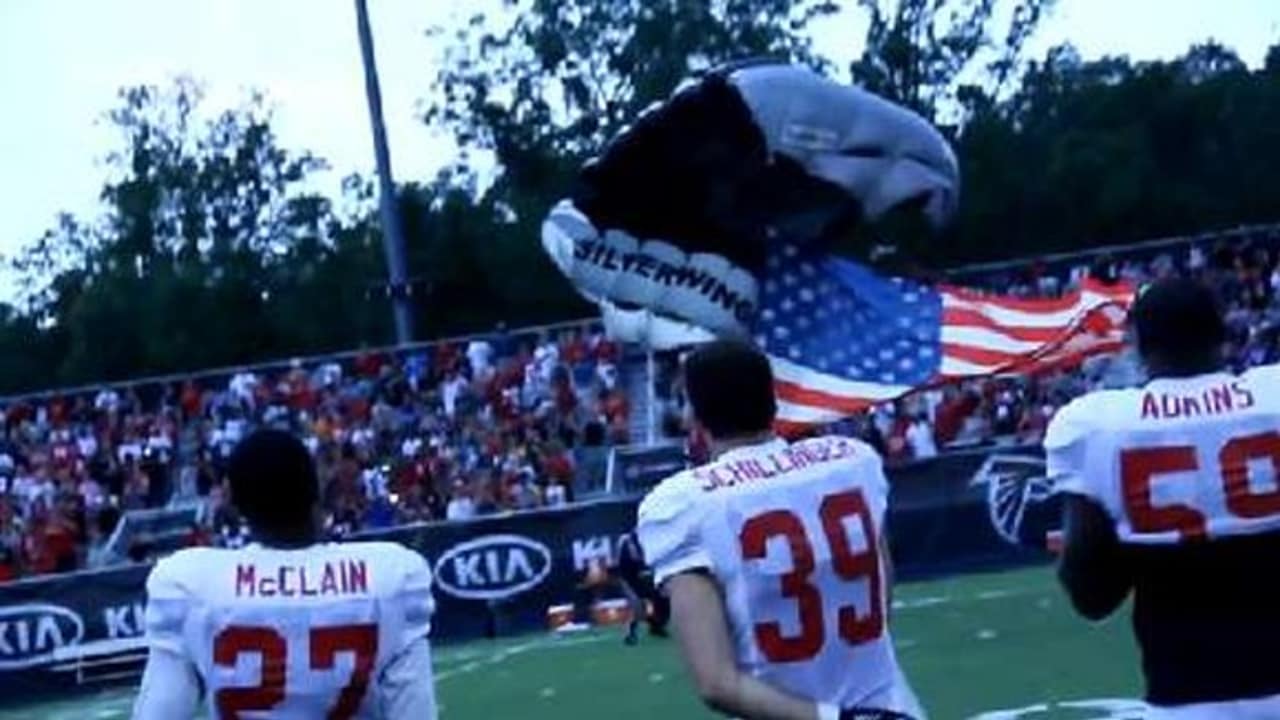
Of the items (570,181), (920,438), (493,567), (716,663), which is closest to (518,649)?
(493,567)

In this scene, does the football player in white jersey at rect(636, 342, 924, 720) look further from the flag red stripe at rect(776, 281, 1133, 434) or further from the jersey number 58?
the flag red stripe at rect(776, 281, 1133, 434)

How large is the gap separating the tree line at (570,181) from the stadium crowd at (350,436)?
18.3m

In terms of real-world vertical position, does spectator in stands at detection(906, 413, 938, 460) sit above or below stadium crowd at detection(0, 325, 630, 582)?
below

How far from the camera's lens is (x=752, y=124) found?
11922mm

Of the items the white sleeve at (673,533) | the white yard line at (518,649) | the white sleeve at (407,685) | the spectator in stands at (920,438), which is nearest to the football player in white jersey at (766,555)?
the white sleeve at (673,533)

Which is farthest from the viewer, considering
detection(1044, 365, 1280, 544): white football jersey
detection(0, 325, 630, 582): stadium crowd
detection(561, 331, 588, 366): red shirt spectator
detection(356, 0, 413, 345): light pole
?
detection(356, 0, 413, 345): light pole

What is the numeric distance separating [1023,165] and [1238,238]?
88.1 ft

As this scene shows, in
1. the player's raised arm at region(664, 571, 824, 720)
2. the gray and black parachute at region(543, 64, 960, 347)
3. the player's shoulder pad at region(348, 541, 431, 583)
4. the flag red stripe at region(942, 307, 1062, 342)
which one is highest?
the gray and black parachute at region(543, 64, 960, 347)

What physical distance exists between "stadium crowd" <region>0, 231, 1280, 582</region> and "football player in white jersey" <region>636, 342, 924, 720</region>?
2010 centimetres

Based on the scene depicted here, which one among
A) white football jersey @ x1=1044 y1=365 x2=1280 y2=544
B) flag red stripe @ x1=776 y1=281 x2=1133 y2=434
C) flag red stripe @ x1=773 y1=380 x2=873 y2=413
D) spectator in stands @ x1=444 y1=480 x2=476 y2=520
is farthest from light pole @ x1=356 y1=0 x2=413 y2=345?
white football jersey @ x1=1044 y1=365 x2=1280 y2=544

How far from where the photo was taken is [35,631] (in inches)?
971

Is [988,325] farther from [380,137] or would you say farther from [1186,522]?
[380,137]

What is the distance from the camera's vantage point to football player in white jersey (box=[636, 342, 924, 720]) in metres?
5.15

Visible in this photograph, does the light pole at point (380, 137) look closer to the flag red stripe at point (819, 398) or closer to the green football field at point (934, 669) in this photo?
the green football field at point (934, 669)
